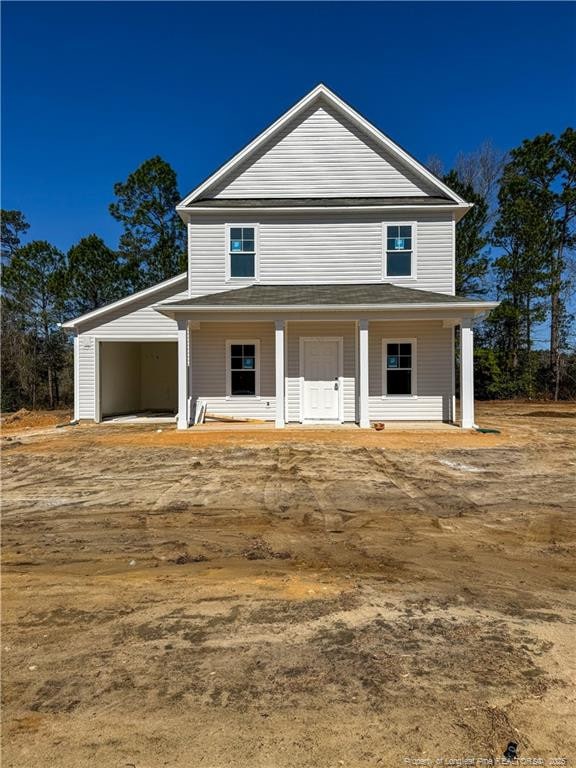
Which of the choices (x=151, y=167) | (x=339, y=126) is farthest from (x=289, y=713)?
(x=151, y=167)

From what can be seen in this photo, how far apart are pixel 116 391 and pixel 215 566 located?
1388cm

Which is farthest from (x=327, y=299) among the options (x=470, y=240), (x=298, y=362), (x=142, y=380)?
(x=470, y=240)

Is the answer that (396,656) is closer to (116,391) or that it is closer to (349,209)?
(349,209)

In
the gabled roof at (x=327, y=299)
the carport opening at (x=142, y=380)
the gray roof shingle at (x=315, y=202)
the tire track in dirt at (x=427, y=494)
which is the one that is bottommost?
the tire track in dirt at (x=427, y=494)

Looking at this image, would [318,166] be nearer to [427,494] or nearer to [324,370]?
[324,370]

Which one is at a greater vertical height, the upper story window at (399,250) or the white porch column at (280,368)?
the upper story window at (399,250)

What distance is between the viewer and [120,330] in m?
15.1

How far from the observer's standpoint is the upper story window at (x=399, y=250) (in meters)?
14.0

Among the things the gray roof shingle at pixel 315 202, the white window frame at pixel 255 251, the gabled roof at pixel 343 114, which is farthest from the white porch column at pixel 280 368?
the gabled roof at pixel 343 114

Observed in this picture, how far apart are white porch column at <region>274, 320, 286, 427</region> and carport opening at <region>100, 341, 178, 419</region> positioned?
18.1 ft

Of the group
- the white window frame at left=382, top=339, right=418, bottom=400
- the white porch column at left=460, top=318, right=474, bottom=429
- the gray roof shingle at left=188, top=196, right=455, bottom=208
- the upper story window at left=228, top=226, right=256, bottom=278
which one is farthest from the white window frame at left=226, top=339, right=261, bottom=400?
the white porch column at left=460, top=318, right=474, bottom=429

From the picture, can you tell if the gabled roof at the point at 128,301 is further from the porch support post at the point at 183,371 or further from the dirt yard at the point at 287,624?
the dirt yard at the point at 287,624

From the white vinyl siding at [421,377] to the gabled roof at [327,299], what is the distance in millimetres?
1222

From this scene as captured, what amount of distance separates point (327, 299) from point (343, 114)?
21.3 feet
